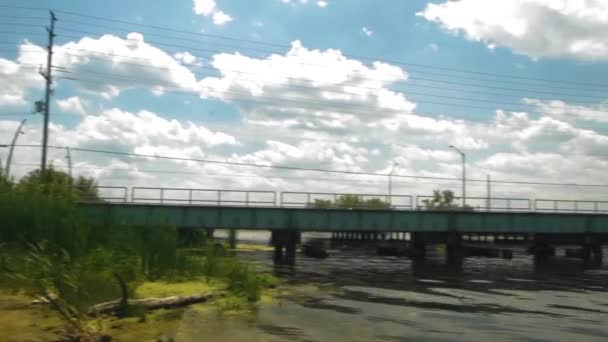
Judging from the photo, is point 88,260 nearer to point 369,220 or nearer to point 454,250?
point 369,220

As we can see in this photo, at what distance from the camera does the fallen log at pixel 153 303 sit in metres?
14.5

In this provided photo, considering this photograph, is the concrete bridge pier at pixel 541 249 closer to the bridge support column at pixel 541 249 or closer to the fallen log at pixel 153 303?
the bridge support column at pixel 541 249

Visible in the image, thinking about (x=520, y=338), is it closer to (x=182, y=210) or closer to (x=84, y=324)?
(x=84, y=324)

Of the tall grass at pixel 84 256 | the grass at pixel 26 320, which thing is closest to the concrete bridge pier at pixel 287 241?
the tall grass at pixel 84 256

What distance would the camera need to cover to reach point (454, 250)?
59156 millimetres

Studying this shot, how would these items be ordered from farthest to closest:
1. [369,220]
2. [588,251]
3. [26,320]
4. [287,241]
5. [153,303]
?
[588,251] → [369,220] → [287,241] → [153,303] → [26,320]

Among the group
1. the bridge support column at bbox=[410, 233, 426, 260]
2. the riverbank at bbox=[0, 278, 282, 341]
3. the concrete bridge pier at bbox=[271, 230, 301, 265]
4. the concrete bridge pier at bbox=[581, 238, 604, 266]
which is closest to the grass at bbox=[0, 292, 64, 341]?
the riverbank at bbox=[0, 278, 282, 341]

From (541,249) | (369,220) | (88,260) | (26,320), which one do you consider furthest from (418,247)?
(26,320)

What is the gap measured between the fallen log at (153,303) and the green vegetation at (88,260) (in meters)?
0.16

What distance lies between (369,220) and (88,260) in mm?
43509

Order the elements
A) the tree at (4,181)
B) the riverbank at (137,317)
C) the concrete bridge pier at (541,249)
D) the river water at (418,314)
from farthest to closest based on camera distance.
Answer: the concrete bridge pier at (541,249) → the tree at (4,181) → the river water at (418,314) → the riverbank at (137,317)

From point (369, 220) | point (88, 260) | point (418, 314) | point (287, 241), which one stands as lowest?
point (418, 314)

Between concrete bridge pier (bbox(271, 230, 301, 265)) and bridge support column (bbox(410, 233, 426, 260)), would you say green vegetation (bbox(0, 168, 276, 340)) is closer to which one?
concrete bridge pier (bbox(271, 230, 301, 265))

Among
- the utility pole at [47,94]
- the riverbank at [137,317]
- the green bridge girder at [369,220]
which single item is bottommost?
the riverbank at [137,317]
